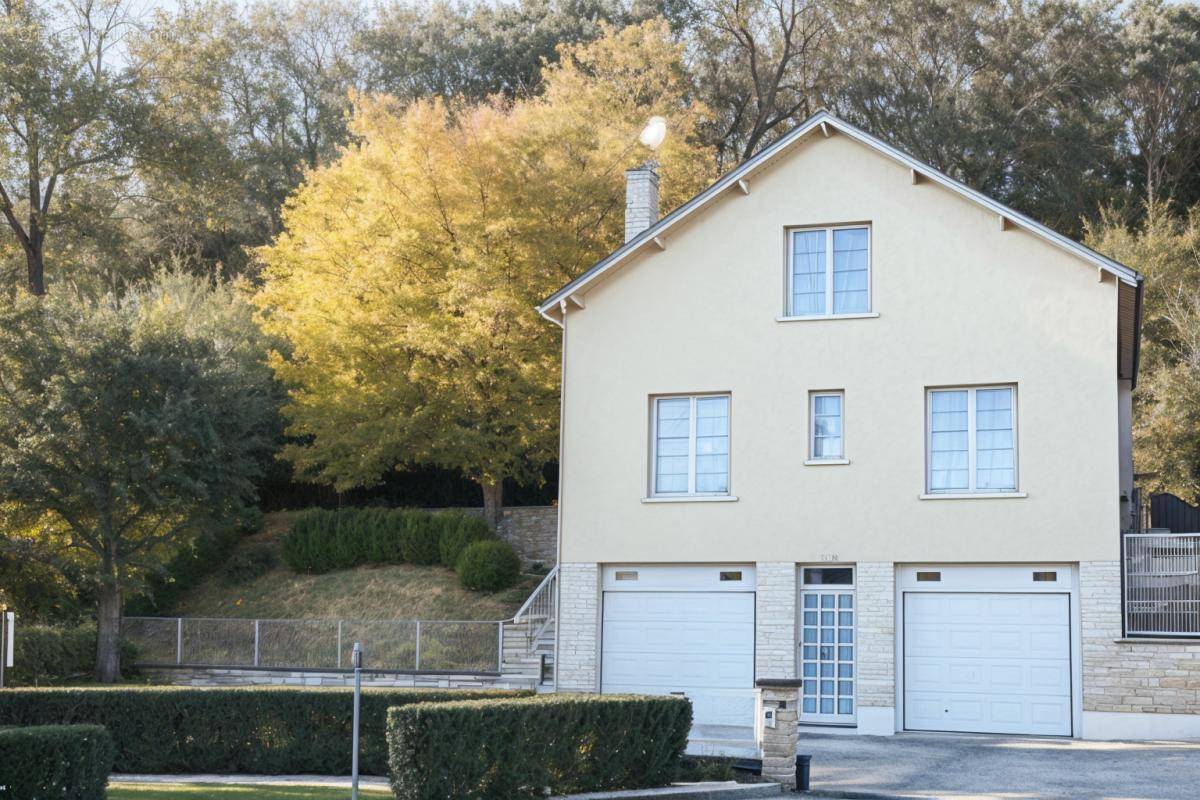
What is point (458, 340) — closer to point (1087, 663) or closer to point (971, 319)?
point (971, 319)

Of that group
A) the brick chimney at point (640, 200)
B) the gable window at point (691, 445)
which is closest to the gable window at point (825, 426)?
the gable window at point (691, 445)

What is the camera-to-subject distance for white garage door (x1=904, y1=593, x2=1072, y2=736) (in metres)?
21.3

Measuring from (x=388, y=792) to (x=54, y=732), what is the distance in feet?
11.7

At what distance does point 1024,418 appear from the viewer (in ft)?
71.4

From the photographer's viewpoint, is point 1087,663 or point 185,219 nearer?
point 1087,663

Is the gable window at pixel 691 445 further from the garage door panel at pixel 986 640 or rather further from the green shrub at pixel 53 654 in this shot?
the green shrub at pixel 53 654

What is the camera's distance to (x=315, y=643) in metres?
28.5

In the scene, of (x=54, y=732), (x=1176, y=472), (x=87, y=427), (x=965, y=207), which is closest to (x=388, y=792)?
(x=54, y=732)

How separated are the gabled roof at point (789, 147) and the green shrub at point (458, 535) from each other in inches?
355

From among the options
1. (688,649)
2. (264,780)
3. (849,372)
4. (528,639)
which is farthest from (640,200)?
(264,780)

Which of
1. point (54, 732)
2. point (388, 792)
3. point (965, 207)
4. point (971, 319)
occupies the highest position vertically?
point (965, 207)

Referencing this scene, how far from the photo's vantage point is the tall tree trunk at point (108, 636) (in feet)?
92.9

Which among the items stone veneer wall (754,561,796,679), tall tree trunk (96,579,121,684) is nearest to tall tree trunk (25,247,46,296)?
tall tree trunk (96,579,121,684)

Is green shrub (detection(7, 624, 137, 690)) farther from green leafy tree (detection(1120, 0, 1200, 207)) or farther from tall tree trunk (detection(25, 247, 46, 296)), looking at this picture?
green leafy tree (detection(1120, 0, 1200, 207))
